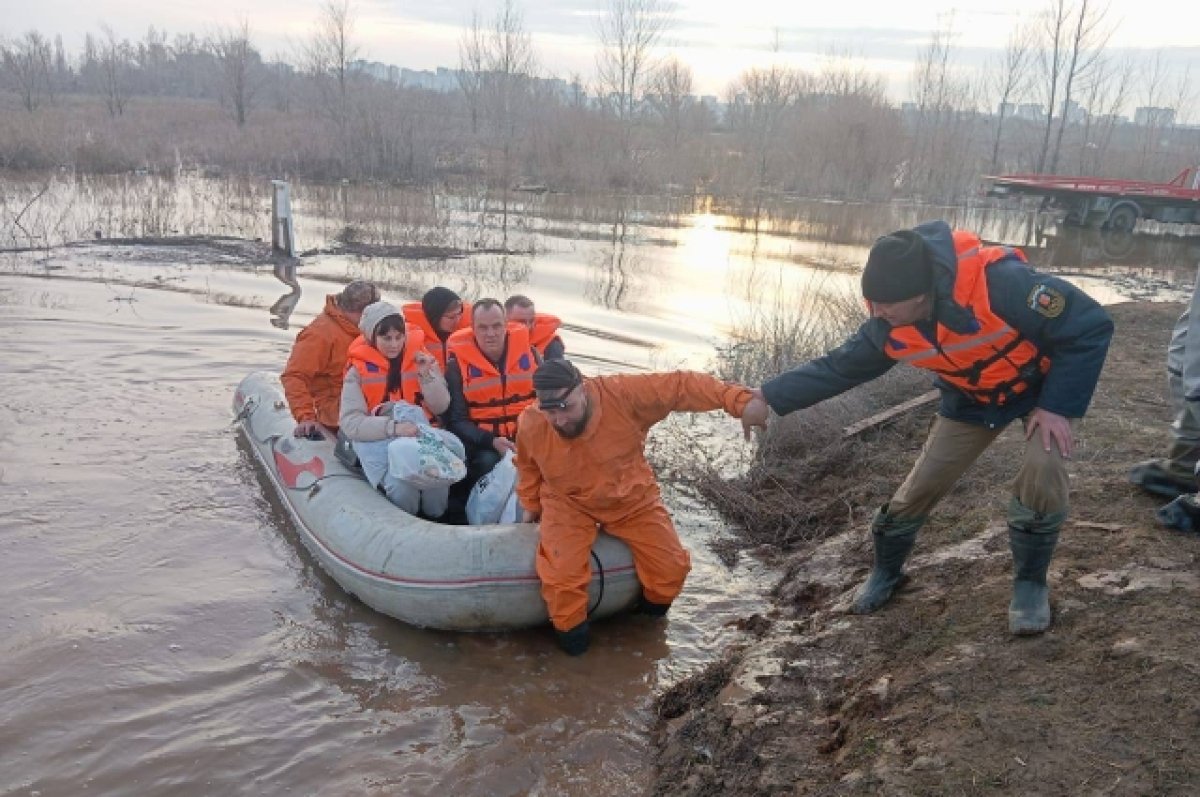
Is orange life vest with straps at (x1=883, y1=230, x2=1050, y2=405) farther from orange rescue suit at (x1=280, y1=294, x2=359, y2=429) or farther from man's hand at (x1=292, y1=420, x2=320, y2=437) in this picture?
man's hand at (x1=292, y1=420, x2=320, y2=437)

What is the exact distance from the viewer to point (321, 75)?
35.1m

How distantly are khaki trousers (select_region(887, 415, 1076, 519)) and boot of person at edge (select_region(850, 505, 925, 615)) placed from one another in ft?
0.18

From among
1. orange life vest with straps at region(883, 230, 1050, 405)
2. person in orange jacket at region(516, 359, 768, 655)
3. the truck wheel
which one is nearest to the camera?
orange life vest with straps at region(883, 230, 1050, 405)

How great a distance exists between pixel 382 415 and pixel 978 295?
322 centimetres

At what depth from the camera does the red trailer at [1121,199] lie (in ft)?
69.3

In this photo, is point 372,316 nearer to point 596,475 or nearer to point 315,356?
point 315,356

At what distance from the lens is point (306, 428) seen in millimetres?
5672

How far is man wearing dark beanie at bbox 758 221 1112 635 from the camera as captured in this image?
3.07m

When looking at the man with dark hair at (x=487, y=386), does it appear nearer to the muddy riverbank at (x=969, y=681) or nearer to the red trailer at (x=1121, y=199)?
the muddy riverbank at (x=969, y=681)

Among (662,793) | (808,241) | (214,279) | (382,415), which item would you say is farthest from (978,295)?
(808,241)

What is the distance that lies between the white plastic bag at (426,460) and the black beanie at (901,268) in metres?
2.45

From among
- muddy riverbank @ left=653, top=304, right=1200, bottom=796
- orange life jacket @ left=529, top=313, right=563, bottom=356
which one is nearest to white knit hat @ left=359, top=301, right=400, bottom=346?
orange life jacket @ left=529, top=313, right=563, bottom=356

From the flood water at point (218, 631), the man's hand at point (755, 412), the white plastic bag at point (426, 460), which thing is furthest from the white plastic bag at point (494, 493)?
the man's hand at point (755, 412)

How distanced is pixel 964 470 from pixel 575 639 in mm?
1912
